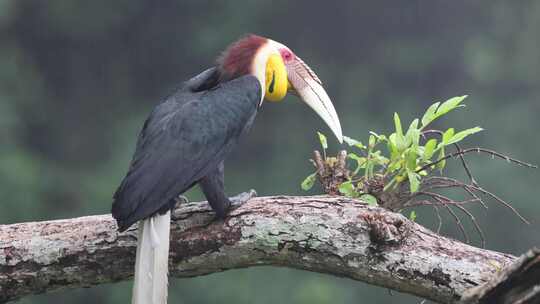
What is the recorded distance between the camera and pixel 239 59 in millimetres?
3455

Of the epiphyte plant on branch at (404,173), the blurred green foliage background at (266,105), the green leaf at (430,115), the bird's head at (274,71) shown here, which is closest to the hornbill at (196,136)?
the bird's head at (274,71)

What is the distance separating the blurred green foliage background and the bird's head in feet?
21.2

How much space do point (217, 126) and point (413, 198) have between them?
23.4 inches

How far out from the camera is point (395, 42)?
12.2 m

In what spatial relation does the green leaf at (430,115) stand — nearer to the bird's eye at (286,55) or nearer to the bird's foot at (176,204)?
the bird's eye at (286,55)

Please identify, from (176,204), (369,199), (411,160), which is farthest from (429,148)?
(176,204)

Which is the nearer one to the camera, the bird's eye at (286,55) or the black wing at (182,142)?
the black wing at (182,142)

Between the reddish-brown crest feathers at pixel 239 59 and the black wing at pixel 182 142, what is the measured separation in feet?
0.14

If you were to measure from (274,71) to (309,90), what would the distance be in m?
0.15

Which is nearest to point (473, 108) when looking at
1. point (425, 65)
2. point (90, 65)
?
point (425, 65)

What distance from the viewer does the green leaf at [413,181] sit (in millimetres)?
3078

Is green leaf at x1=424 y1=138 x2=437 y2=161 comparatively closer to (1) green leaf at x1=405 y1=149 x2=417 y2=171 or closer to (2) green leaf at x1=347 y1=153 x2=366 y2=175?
(1) green leaf at x1=405 y1=149 x2=417 y2=171

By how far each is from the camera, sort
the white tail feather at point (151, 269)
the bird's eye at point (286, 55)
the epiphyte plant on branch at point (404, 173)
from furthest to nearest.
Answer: the bird's eye at point (286, 55), the epiphyte plant on branch at point (404, 173), the white tail feather at point (151, 269)

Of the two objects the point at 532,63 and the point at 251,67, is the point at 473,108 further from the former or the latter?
the point at 251,67
